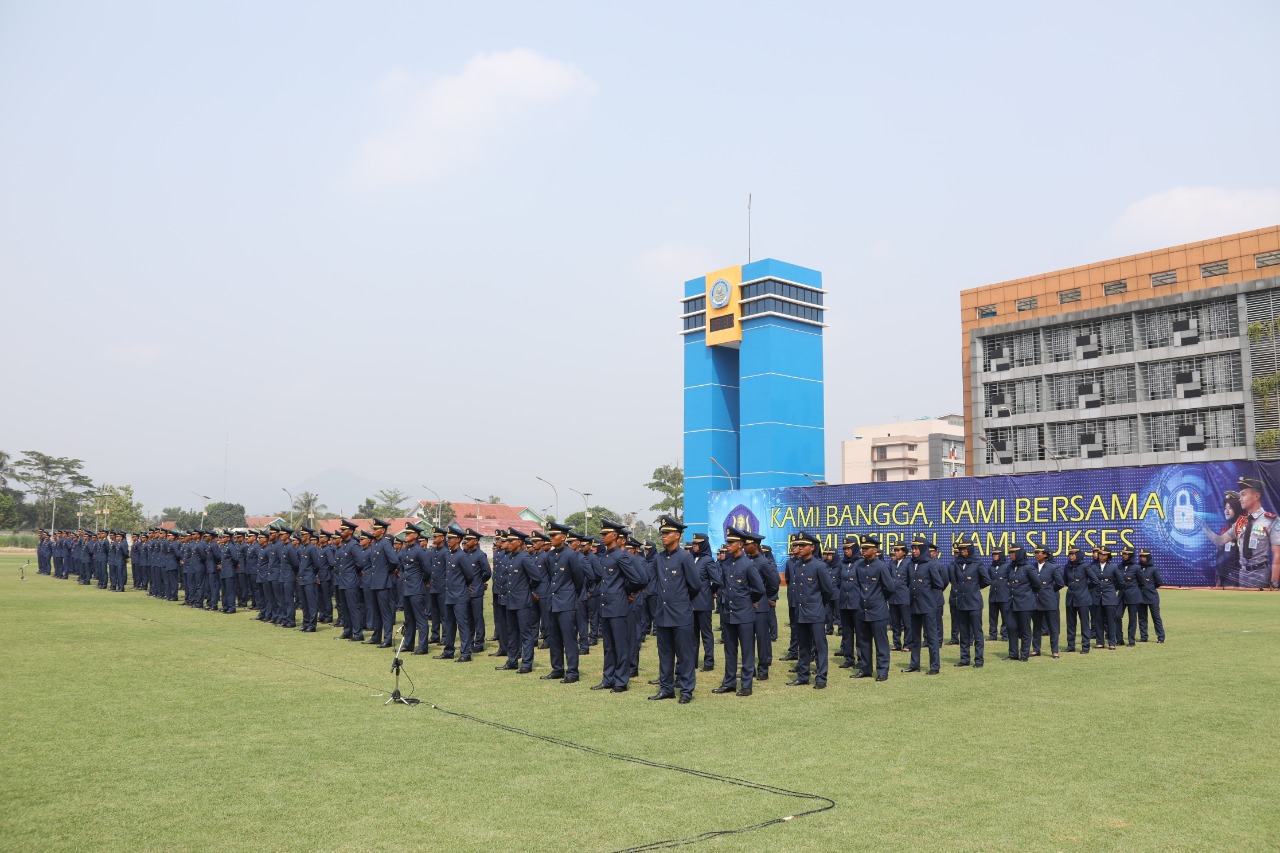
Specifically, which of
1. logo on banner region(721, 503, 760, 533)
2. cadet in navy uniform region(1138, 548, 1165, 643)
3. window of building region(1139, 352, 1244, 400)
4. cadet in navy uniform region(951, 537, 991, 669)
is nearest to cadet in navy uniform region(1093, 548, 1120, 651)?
cadet in navy uniform region(1138, 548, 1165, 643)

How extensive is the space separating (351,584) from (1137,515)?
25.4m

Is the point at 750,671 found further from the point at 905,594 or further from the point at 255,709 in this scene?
the point at 255,709

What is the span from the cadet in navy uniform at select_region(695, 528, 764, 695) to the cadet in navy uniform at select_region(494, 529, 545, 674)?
2.96 m

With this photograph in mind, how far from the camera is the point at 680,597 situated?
10672 millimetres

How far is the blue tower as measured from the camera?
59656 mm

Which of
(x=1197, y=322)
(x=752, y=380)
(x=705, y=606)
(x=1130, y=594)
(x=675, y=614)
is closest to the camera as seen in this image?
(x=675, y=614)

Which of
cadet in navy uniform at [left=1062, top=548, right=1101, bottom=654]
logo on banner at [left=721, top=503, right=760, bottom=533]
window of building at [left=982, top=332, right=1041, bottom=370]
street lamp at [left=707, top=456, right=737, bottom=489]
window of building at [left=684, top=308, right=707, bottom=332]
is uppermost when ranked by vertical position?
window of building at [left=684, top=308, right=707, bottom=332]

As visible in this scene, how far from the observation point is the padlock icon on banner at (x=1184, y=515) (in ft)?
98.8

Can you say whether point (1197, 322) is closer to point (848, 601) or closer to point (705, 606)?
point (848, 601)

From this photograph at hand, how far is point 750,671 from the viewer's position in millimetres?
10867

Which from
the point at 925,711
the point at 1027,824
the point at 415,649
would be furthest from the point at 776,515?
the point at 1027,824

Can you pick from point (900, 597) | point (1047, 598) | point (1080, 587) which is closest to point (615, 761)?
point (900, 597)

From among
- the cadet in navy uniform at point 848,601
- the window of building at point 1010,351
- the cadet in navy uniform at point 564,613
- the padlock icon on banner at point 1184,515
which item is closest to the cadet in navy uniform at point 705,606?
the cadet in navy uniform at point 564,613

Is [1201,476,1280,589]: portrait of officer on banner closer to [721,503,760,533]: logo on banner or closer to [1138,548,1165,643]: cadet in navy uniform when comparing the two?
[1138,548,1165,643]: cadet in navy uniform
